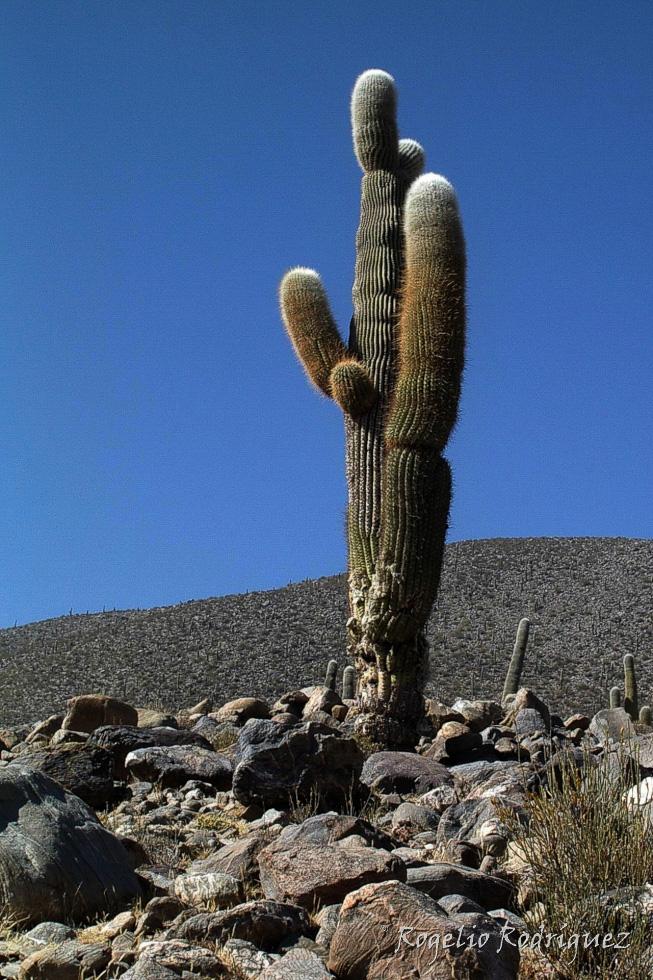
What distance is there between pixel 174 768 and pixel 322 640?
2020 cm

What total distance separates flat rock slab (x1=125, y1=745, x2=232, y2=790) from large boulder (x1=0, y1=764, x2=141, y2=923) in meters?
2.30

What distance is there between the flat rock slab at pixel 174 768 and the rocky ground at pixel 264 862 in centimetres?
1

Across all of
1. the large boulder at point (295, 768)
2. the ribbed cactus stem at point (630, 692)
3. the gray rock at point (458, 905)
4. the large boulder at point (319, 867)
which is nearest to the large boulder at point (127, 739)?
the large boulder at point (295, 768)

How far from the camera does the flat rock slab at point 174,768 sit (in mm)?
7762

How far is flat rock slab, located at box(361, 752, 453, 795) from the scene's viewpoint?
7.98 meters

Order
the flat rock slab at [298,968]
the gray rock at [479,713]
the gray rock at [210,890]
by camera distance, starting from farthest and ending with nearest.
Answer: the gray rock at [479,713]
the gray rock at [210,890]
the flat rock slab at [298,968]

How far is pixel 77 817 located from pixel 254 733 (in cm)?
231

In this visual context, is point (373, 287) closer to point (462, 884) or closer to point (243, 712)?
point (243, 712)

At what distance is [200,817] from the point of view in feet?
22.3

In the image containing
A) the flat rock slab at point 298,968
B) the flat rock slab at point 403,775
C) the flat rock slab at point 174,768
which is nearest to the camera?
the flat rock slab at point 298,968

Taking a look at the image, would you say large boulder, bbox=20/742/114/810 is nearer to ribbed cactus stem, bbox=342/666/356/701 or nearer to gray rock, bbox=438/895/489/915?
gray rock, bbox=438/895/489/915

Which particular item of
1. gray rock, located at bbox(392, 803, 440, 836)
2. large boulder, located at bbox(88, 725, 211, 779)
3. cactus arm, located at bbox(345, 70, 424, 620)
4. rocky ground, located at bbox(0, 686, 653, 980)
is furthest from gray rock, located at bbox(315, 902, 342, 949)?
cactus arm, located at bbox(345, 70, 424, 620)

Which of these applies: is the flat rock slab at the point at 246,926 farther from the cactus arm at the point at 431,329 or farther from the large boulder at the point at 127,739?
the cactus arm at the point at 431,329

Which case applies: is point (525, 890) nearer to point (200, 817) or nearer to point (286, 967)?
point (286, 967)
